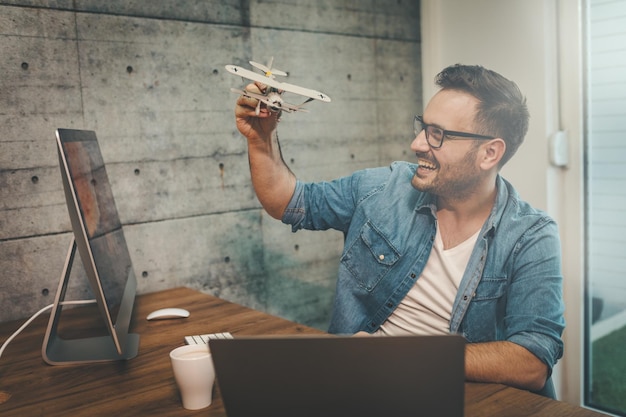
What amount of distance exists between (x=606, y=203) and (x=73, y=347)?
6.82 feet

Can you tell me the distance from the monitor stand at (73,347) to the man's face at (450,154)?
940 mm

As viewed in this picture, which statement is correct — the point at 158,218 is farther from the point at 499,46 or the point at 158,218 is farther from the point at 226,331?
the point at 499,46

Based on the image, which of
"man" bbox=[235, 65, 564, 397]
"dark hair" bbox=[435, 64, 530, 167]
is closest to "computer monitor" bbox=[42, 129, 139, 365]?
"man" bbox=[235, 65, 564, 397]

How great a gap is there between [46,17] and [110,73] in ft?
0.84

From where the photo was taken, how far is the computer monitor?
45.9 inches

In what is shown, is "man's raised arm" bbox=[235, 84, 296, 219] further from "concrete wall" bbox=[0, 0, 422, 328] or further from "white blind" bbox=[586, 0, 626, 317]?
"white blind" bbox=[586, 0, 626, 317]

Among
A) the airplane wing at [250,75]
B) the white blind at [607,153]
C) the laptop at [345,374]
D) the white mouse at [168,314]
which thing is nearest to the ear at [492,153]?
the airplane wing at [250,75]

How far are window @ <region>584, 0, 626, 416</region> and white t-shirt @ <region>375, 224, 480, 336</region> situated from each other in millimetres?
1052

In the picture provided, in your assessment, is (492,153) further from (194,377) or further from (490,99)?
(194,377)

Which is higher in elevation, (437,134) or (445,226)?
(437,134)

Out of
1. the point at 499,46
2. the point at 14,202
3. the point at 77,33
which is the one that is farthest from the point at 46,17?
the point at 499,46

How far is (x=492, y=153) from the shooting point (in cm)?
170

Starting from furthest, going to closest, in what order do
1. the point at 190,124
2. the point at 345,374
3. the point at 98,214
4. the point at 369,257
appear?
the point at 190,124 < the point at 369,257 < the point at 98,214 < the point at 345,374

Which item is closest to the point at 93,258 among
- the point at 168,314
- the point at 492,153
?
the point at 168,314
